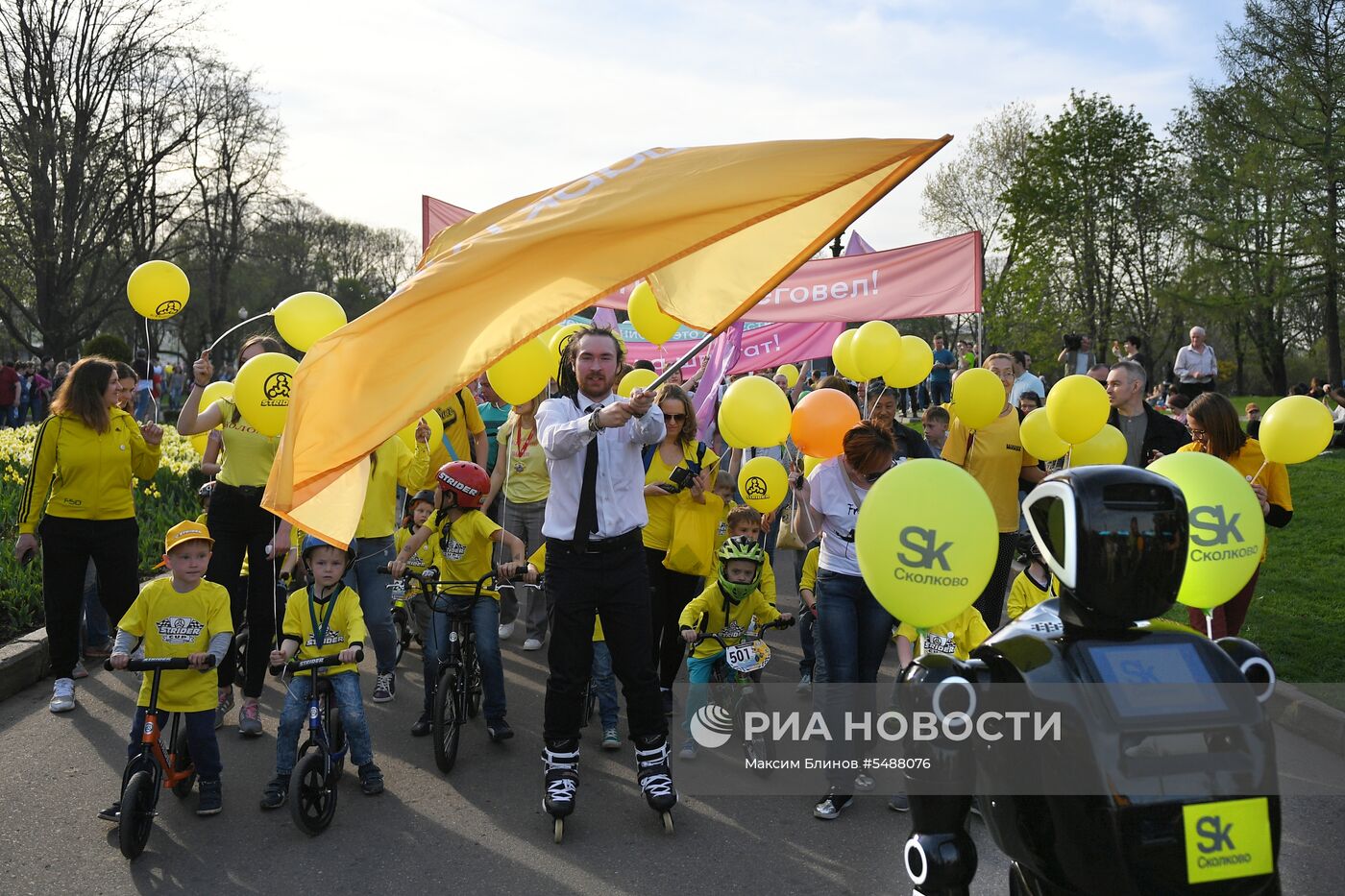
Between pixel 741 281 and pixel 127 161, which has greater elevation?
pixel 127 161

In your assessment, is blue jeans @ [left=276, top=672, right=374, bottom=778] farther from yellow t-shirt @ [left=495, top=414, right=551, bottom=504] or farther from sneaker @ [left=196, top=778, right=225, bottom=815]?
yellow t-shirt @ [left=495, top=414, right=551, bottom=504]

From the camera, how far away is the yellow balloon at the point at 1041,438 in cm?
646

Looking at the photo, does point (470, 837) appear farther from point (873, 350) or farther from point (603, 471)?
point (873, 350)

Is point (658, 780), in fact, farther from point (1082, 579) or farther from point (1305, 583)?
point (1305, 583)

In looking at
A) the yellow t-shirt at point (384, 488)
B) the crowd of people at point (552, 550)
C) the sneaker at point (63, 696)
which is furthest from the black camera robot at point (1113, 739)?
the sneaker at point (63, 696)

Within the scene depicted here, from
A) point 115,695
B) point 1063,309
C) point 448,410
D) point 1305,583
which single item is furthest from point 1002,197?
point 115,695

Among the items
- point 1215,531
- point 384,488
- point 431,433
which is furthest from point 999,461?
point 384,488

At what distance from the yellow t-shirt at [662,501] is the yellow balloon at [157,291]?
309 cm

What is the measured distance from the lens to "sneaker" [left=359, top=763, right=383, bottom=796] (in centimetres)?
515

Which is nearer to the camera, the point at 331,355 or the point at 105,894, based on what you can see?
the point at 331,355

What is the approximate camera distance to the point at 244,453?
19.8ft

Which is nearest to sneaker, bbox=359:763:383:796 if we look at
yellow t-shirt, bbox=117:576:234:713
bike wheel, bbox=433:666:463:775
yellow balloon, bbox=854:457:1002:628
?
bike wheel, bbox=433:666:463:775

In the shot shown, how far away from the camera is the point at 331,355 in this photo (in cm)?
350

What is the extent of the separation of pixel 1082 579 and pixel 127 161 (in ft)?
102
